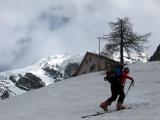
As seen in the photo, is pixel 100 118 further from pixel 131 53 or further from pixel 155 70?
pixel 131 53

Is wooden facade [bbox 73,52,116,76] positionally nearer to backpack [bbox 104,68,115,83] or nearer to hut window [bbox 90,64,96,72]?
hut window [bbox 90,64,96,72]

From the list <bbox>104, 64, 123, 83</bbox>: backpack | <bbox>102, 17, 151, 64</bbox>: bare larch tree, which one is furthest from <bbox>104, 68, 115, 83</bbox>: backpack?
<bbox>102, 17, 151, 64</bbox>: bare larch tree

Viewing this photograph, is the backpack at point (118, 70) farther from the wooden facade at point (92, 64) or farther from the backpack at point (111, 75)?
the wooden facade at point (92, 64)

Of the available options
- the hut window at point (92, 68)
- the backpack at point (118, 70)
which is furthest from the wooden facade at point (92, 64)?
the backpack at point (118, 70)

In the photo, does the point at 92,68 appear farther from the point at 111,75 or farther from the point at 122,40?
the point at 111,75

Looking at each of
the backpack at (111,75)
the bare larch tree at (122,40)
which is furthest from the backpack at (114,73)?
the bare larch tree at (122,40)

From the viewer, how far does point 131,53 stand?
69750mm

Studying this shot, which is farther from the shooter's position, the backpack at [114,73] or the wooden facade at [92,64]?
the wooden facade at [92,64]

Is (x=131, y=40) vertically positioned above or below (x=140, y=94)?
above

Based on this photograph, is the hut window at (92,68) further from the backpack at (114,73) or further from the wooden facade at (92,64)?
the backpack at (114,73)

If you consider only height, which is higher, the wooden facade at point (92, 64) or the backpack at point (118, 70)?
the wooden facade at point (92, 64)

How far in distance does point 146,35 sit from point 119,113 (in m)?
54.9

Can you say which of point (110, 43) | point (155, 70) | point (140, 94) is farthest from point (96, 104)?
point (110, 43)

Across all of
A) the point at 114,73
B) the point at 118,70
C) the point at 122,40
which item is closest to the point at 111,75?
the point at 114,73
